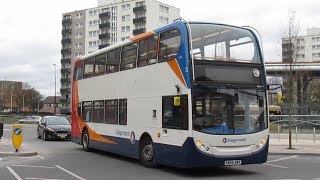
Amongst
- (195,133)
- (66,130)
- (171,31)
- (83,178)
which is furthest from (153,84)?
(66,130)

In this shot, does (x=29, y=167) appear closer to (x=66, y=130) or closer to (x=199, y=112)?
(x=199, y=112)

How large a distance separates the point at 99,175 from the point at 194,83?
11.7 ft

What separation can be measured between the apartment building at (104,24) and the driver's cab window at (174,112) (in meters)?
102

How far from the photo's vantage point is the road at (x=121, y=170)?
41.5ft

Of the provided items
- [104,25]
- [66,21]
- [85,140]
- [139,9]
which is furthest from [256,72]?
[66,21]

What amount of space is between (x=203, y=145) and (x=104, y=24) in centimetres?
11480

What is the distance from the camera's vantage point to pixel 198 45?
Answer: 1295 cm

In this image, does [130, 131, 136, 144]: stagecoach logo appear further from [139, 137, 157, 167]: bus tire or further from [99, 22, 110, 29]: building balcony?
[99, 22, 110, 29]: building balcony

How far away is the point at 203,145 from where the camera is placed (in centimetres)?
1244

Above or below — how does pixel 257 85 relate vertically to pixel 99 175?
above

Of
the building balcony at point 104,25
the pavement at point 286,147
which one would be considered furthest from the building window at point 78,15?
the pavement at point 286,147

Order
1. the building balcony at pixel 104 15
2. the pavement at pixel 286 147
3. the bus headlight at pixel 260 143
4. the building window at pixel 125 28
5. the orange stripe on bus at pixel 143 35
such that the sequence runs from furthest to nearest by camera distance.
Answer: the building balcony at pixel 104 15, the building window at pixel 125 28, the pavement at pixel 286 147, the orange stripe on bus at pixel 143 35, the bus headlight at pixel 260 143

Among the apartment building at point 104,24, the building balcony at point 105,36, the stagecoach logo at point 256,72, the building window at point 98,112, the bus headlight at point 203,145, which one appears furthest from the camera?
the building balcony at point 105,36

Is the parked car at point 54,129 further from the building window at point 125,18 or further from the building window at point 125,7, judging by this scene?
the building window at point 125,7
